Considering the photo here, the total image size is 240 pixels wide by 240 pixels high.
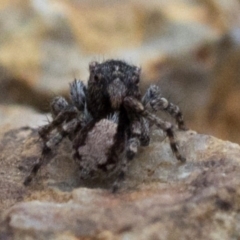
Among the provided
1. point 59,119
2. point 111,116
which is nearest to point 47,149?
point 59,119

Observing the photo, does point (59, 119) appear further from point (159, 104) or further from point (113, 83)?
point (159, 104)

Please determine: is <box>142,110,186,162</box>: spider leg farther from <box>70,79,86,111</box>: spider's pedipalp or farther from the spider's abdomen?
<box>70,79,86,111</box>: spider's pedipalp

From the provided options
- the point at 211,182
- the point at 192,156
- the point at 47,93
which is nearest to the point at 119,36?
the point at 47,93

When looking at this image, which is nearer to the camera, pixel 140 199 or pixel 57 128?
pixel 140 199

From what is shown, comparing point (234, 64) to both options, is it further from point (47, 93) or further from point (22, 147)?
point (22, 147)

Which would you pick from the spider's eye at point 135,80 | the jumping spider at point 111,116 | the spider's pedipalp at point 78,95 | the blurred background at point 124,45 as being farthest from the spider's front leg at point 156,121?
the blurred background at point 124,45

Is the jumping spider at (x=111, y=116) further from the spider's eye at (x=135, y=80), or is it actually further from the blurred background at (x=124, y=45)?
the blurred background at (x=124, y=45)

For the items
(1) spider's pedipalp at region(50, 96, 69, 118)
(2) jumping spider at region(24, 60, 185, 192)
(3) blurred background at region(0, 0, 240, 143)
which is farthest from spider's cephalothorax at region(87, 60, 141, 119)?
(3) blurred background at region(0, 0, 240, 143)
